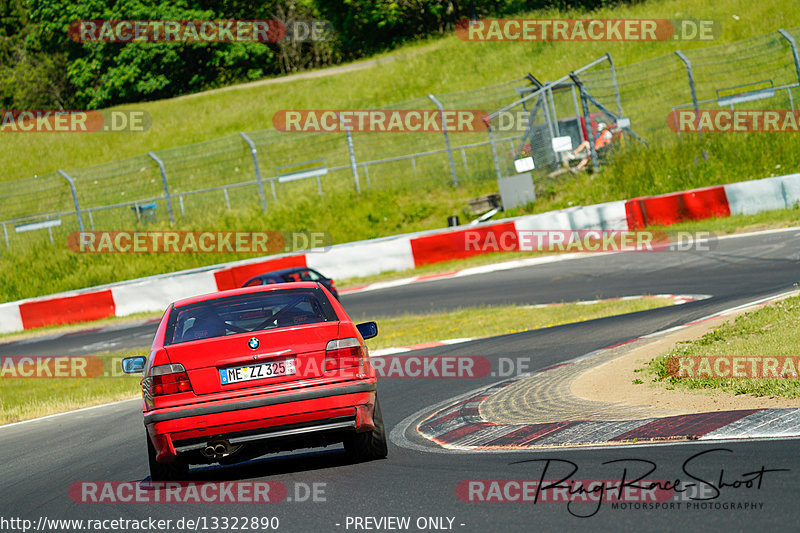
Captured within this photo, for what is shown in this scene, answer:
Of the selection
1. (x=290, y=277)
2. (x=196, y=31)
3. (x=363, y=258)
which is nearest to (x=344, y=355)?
(x=290, y=277)

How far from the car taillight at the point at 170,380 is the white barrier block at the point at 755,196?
16.9m

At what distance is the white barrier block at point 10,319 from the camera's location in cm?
2425

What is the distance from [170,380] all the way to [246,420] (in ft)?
1.77

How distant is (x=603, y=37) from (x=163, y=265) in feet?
82.4

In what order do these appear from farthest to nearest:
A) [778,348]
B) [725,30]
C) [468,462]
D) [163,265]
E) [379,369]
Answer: [725,30]
[163,265]
[379,369]
[778,348]
[468,462]

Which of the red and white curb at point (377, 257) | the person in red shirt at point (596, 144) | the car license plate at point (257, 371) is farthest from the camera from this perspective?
the person in red shirt at point (596, 144)

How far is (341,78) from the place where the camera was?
172 feet

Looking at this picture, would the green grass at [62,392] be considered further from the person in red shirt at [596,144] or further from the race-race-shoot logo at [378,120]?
the person in red shirt at [596,144]

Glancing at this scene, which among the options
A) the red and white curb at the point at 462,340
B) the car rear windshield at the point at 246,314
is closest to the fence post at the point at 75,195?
the red and white curb at the point at 462,340

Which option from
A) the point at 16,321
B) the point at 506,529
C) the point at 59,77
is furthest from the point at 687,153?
the point at 59,77

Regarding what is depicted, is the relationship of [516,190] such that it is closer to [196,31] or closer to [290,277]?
[290,277]

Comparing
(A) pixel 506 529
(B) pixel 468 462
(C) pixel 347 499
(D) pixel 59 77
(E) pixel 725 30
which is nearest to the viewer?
(A) pixel 506 529

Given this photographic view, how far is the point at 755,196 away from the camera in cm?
2078

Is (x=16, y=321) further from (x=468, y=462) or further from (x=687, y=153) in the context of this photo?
(x=468, y=462)
